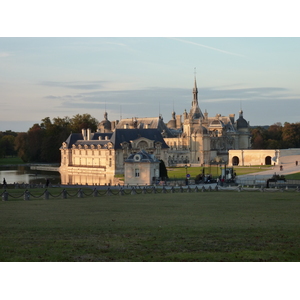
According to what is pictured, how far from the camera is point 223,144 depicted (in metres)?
114

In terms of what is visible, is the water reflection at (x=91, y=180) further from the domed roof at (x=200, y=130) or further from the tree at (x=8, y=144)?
the tree at (x=8, y=144)

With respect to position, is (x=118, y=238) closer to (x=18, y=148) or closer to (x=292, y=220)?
(x=292, y=220)

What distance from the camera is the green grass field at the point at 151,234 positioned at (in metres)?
12.0

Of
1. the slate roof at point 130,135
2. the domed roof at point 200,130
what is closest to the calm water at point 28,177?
the slate roof at point 130,135

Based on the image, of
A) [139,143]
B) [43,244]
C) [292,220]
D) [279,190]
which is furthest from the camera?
[139,143]

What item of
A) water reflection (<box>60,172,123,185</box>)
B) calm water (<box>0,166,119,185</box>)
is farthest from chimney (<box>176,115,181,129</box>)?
calm water (<box>0,166,119,185</box>)

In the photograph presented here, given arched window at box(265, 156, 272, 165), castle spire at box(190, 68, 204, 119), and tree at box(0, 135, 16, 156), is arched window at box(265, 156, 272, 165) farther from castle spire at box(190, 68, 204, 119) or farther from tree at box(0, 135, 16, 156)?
tree at box(0, 135, 16, 156)

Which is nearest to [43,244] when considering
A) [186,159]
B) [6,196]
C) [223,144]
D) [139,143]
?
[6,196]

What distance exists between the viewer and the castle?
89438mm

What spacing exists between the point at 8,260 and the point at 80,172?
80.2 metres

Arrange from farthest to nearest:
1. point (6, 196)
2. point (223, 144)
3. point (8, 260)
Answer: point (223, 144) < point (6, 196) < point (8, 260)

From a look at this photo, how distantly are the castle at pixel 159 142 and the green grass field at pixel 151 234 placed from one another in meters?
64.2

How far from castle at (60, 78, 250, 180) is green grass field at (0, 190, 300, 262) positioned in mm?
64155

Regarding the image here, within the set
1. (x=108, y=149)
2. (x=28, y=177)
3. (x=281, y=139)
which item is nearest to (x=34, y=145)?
(x=108, y=149)
